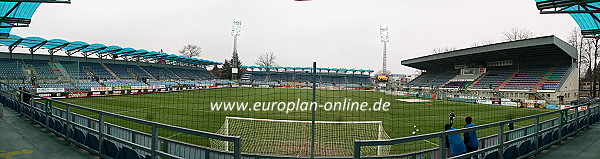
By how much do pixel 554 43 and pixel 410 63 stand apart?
25171 millimetres

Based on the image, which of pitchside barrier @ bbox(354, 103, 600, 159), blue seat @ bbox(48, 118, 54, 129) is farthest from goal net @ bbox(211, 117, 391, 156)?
blue seat @ bbox(48, 118, 54, 129)

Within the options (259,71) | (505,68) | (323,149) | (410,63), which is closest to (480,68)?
(505,68)

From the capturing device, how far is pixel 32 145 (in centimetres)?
603

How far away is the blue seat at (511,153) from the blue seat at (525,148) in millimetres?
186

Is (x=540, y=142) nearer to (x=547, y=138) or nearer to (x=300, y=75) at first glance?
(x=547, y=138)

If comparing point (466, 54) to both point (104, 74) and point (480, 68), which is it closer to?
point (480, 68)

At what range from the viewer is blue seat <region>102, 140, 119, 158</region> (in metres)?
4.82

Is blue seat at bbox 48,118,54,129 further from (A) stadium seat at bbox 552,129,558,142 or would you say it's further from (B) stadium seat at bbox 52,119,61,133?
(A) stadium seat at bbox 552,129,558,142

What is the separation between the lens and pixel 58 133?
6.59 metres

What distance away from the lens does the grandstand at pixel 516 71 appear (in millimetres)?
29105

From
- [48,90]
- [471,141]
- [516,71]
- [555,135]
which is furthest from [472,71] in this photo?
[48,90]

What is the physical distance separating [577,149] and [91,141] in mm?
11108

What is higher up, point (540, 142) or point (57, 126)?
point (57, 126)

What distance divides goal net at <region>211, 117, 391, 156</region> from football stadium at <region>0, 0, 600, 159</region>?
0.05 m
